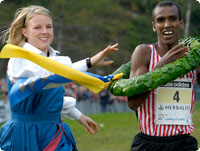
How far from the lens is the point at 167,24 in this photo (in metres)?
3.91

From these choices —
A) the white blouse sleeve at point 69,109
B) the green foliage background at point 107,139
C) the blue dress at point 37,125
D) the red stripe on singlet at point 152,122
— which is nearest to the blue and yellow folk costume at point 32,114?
the blue dress at point 37,125

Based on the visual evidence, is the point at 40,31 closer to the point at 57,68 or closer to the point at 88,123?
the point at 57,68

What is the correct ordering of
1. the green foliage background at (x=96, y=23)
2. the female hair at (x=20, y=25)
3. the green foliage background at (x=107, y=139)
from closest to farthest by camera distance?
the female hair at (x=20, y=25) < the green foliage background at (x=107, y=139) < the green foliage background at (x=96, y=23)

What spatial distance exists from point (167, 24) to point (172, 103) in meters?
0.76

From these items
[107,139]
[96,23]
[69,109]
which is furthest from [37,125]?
[96,23]

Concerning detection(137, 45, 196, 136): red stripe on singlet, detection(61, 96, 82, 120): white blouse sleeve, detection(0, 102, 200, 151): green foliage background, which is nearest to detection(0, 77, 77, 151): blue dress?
detection(61, 96, 82, 120): white blouse sleeve

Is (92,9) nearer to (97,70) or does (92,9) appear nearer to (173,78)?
(97,70)

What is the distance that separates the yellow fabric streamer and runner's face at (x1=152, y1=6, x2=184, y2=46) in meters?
0.82

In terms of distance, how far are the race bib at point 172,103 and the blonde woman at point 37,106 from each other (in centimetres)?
64

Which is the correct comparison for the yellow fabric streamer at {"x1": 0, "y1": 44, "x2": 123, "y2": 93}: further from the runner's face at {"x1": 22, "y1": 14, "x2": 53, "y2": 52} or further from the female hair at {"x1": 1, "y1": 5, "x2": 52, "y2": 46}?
the female hair at {"x1": 1, "y1": 5, "x2": 52, "y2": 46}

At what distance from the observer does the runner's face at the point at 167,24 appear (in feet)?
12.9

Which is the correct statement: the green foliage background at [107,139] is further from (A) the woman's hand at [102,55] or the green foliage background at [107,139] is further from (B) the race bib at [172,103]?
(A) the woman's hand at [102,55]

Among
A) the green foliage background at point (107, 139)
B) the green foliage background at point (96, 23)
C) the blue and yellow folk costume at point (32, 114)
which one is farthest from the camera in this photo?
the green foliage background at point (96, 23)

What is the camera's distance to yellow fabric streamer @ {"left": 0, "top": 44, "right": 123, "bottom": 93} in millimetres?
3355
